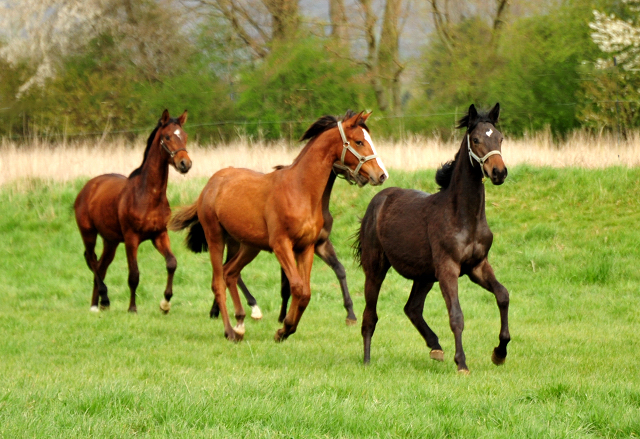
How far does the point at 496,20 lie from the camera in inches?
1087

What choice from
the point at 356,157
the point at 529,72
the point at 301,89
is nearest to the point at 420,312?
the point at 356,157

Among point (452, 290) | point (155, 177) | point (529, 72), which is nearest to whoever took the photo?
point (452, 290)

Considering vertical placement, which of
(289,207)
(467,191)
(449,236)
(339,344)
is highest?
(467,191)

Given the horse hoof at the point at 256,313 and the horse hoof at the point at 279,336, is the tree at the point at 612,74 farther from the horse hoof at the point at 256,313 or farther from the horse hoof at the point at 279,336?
the horse hoof at the point at 279,336

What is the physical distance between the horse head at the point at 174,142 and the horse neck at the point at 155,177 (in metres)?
0.16

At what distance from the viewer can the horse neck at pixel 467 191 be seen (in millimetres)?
6691

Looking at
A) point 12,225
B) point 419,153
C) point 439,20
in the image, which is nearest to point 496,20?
point 439,20

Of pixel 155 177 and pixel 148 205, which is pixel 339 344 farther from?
pixel 155 177

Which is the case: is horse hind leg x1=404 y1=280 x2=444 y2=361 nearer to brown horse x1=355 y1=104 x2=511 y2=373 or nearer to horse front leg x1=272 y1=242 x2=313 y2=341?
brown horse x1=355 y1=104 x2=511 y2=373

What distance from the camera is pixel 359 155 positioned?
761 cm

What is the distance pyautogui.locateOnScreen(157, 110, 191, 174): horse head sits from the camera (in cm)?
1026

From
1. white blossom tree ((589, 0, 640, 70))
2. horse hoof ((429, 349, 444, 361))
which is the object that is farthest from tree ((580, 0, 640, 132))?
horse hoof ((429, 349, 444, 361))

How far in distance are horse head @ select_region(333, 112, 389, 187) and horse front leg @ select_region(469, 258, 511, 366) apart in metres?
1.31

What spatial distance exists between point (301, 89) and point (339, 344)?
1795cm
